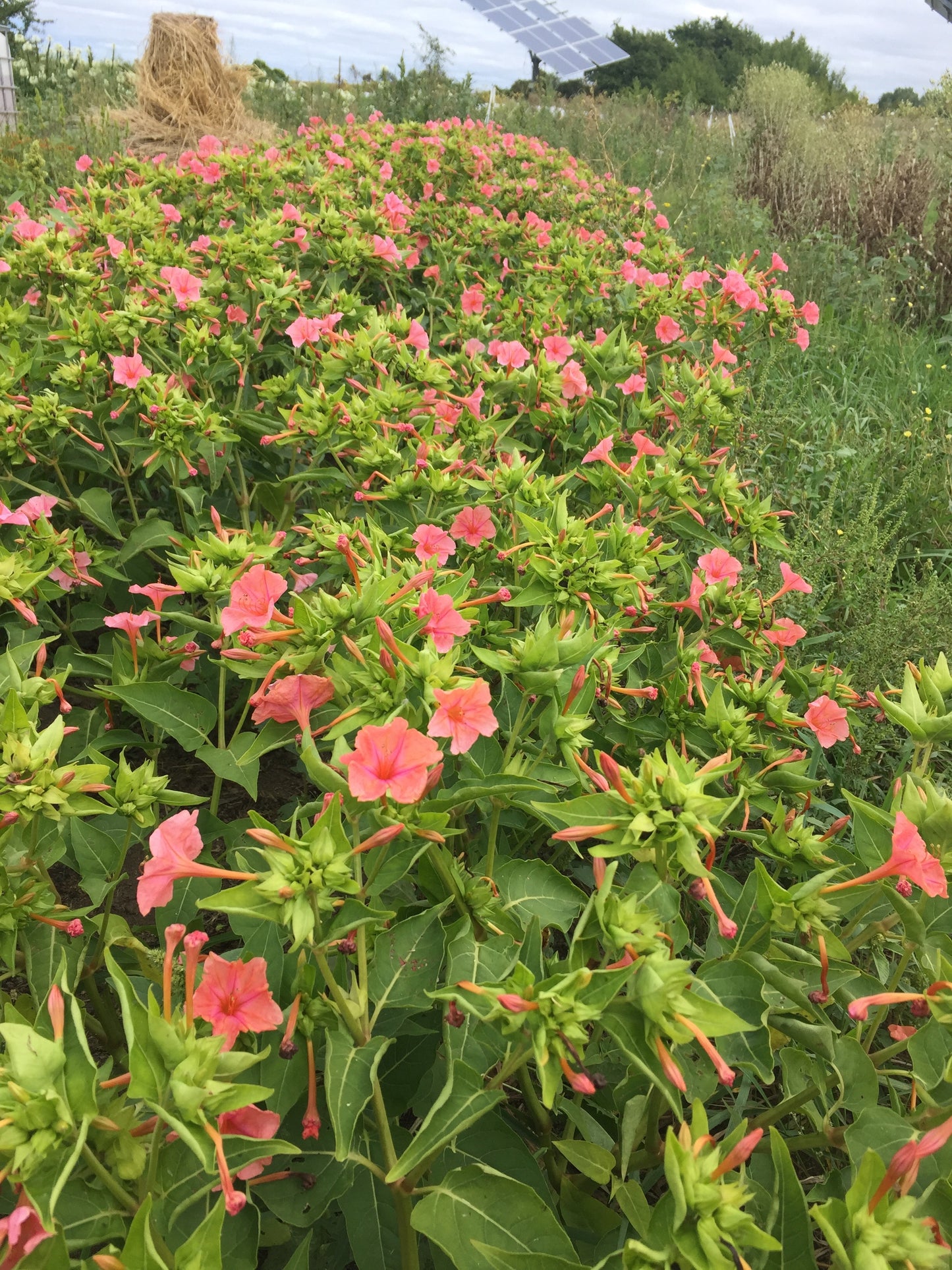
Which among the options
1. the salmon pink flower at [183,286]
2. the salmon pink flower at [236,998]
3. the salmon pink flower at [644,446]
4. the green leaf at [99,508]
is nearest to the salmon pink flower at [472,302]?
the salmon pink flower at [183,286]

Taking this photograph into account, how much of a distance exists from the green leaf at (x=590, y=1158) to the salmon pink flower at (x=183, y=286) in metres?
2.37

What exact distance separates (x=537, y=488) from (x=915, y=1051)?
1.25 meters

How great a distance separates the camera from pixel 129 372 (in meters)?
2.22

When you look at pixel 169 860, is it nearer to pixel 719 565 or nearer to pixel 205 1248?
pixel 205 1248

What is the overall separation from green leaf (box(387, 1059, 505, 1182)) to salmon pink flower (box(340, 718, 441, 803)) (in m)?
0.33

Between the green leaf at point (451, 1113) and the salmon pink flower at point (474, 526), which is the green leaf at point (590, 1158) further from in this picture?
the salmon pink flower at point (474, 526)

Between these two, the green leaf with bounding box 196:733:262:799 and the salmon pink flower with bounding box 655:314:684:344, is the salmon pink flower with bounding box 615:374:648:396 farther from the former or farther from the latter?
the green leaf with bounding box 196:733:262:799

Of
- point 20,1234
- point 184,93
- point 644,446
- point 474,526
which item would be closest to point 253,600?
point 474,526

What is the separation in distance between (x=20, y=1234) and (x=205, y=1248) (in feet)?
0.57

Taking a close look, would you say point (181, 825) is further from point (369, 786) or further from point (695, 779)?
point (695, 779)

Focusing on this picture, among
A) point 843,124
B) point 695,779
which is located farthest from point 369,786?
point 843,124

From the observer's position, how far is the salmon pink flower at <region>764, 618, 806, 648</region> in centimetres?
187

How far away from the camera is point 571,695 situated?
1.36m

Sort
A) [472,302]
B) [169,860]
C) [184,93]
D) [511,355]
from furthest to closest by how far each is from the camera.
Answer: [184,93] < [472,302] < [511,355] < [169,860]
